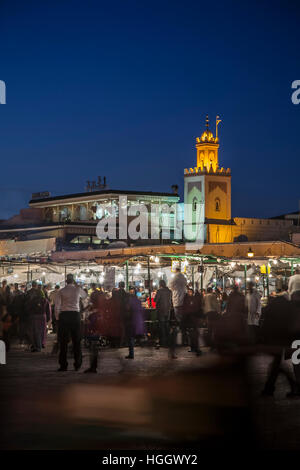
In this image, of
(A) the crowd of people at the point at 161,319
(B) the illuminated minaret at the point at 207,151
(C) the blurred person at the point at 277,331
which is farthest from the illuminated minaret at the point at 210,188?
(C) the blurred person at the point at 277,331

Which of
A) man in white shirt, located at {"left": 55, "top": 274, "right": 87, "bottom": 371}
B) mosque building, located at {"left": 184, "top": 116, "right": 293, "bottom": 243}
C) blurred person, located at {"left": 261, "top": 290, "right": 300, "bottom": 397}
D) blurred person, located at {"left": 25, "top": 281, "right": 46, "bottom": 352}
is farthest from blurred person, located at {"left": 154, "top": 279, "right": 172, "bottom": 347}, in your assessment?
mosque building, located at {"left": 184, "top": 116, "right": 293, "bottom": 243}

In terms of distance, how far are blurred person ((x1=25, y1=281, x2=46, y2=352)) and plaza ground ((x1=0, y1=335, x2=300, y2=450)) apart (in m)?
4.35

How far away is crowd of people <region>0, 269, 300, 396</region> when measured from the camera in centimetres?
1055

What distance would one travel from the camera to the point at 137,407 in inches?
359

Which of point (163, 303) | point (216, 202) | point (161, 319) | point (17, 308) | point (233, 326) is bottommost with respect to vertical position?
point (161, 319)

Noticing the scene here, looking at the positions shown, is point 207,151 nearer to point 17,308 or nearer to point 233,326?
point 17,308

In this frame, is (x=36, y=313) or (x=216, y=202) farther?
(x=216, y=202)

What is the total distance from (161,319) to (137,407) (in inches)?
390

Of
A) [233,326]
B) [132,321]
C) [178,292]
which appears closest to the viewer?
[233,326]

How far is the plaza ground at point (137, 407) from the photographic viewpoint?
7430 mm

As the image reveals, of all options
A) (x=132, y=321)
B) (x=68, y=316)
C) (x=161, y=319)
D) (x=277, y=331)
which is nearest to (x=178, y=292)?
(x=161, y=319)

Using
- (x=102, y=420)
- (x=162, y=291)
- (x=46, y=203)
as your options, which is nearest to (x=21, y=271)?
(x=162, y=291)

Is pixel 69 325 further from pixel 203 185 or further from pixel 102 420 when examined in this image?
pixel 203 185

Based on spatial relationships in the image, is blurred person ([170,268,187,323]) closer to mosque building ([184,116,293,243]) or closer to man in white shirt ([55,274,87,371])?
man in white shirt ([55,274,87,371])
